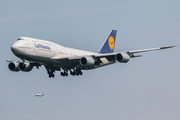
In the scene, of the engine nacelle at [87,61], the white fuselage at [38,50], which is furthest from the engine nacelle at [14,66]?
the engine nacelle at [87,61]

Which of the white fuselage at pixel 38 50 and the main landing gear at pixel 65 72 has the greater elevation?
the white fuselage at pixel 38 50

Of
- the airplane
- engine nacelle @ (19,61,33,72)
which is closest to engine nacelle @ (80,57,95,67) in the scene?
the airplane

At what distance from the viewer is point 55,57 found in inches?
2466

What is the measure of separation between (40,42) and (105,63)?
15.0m

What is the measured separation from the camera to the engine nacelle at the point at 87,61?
62.5 metres

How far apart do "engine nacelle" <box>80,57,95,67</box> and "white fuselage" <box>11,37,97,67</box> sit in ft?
11.0

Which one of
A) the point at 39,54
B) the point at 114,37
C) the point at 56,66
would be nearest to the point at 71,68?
the point at 56,66

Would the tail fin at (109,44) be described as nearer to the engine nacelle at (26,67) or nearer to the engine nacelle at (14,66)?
the engine nacelle at (26,67)

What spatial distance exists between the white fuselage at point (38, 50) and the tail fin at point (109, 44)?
13324mm

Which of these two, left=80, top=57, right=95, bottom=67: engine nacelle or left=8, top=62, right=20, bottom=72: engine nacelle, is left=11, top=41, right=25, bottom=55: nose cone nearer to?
left=8, top=62, right=20, bottom=72: engine nacelle

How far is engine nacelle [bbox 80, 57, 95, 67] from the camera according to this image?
205 feet

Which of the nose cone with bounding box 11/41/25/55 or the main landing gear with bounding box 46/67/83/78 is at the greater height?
the nose cone with bounding box 11/41/25/55

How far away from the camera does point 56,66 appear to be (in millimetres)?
66750

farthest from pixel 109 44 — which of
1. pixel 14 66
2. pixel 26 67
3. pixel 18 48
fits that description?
pixel 18 48
